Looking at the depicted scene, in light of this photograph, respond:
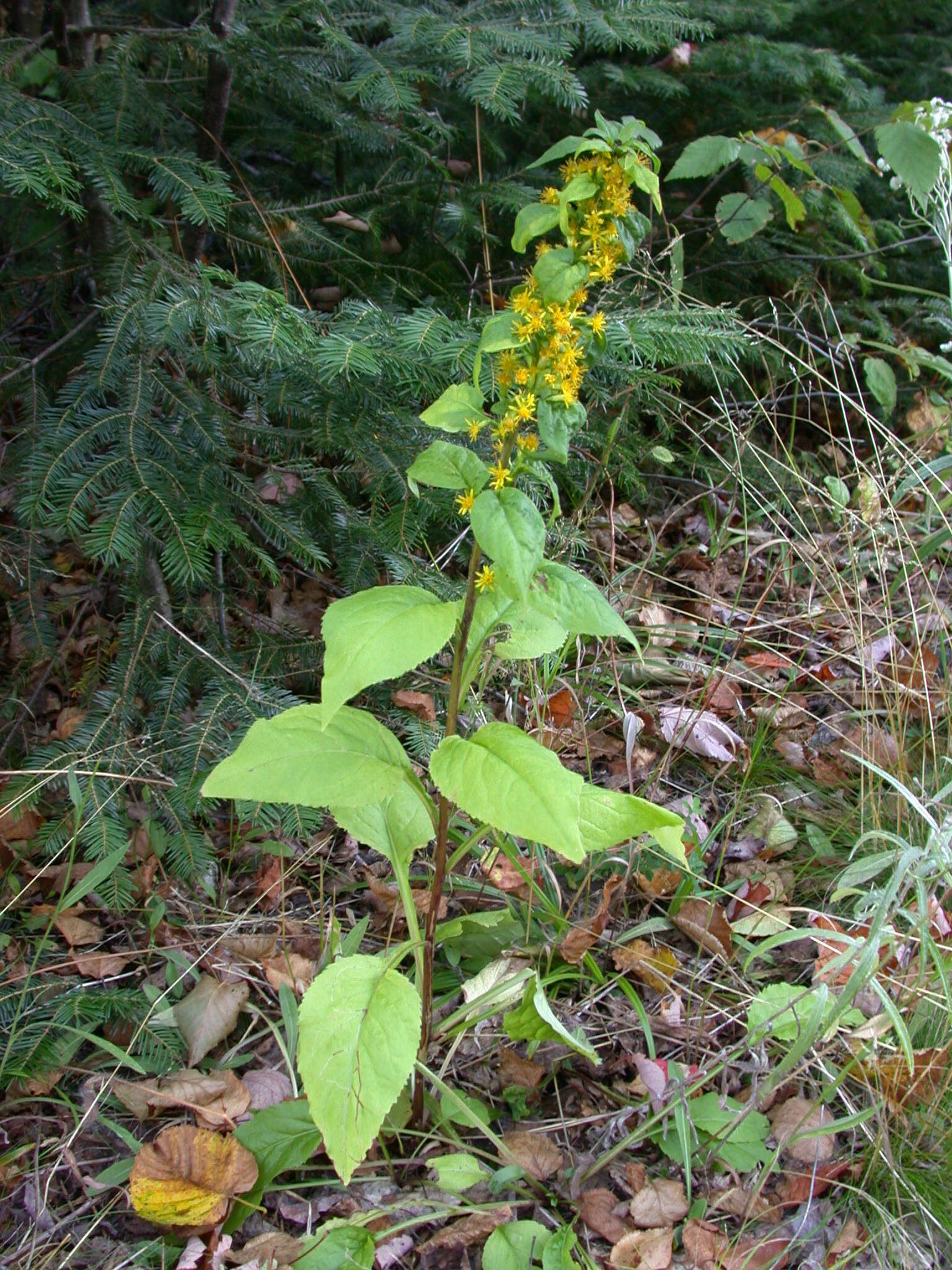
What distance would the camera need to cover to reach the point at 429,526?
219 cm

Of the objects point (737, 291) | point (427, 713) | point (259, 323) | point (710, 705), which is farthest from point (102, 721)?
point (737, 291)

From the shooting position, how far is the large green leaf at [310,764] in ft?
3.68

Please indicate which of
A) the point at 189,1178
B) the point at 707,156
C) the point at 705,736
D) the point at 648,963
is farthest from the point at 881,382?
the point at 189,1178

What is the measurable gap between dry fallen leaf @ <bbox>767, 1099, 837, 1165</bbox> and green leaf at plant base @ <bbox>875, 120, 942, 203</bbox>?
1.92 meters

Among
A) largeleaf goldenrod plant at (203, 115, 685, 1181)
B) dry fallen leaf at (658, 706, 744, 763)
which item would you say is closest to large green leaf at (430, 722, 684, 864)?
largeleaf goldenrod plant at (203, 115, 685, 1181)

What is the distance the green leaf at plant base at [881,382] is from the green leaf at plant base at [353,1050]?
2200mm

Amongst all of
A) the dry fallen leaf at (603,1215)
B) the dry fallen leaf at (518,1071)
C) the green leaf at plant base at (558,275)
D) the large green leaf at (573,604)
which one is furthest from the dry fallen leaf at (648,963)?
the green leaf at plant base at (558,275)

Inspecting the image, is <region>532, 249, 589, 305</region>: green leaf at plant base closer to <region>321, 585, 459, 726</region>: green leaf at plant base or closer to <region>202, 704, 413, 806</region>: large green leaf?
<region>321, 585, 459, 726</region>: green leaf at plant base

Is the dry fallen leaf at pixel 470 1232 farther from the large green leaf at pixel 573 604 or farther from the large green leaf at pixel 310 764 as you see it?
the large green leaf at pixel 573 604

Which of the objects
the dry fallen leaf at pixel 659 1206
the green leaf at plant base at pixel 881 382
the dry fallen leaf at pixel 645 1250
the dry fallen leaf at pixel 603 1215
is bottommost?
the dry fallen leaf at pixel 603 1215

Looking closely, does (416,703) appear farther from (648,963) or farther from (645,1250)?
(645,1250)

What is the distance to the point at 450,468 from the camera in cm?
113

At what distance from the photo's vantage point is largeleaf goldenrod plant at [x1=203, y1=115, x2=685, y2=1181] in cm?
102

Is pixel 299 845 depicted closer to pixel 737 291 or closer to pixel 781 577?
pixel 781 577
